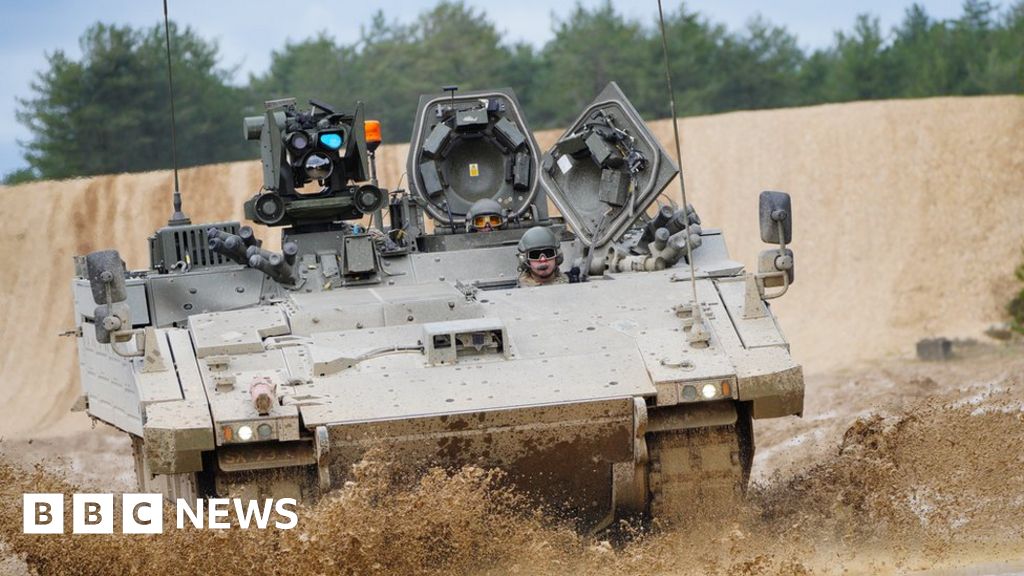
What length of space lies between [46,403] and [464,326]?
1756 cm

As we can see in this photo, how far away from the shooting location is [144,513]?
11188 mm

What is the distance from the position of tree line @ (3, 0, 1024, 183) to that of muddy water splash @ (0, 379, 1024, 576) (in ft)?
84.1

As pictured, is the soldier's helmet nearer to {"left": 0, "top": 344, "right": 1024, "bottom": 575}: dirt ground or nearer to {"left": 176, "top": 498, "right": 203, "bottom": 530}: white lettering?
{"left": 0, "top": 344, "right": 1024, "bottom": 575}: dirt ground

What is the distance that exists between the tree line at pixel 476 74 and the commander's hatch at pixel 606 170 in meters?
23.2

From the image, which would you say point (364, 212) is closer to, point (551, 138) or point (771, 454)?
point (771, 454)

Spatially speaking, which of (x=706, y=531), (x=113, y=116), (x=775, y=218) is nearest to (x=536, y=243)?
(x=775, y=218)

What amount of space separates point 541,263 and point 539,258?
0.18 feet

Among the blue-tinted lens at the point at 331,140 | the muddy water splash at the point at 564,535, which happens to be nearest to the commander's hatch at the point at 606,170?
the blue-tinted lens at the point at 331,140

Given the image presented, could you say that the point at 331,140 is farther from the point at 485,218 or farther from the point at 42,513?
the point at 42,513

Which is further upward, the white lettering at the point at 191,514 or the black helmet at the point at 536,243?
the black helmet at the point at 536,243

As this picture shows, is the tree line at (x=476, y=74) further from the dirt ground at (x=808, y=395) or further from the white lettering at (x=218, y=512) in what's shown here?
the white lettering at (x=218, y=512)

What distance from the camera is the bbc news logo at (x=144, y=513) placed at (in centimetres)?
1062

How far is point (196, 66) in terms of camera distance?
41.7m

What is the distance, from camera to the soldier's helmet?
1309 cm
